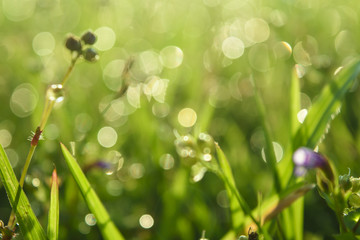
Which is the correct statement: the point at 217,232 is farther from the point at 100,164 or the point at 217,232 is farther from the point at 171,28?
the point at 171,28

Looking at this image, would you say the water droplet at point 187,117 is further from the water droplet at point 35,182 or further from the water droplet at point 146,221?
the water droplet at point 35,182

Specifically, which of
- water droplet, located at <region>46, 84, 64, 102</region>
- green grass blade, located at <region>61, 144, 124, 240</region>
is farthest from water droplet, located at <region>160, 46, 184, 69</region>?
green grass blade, located at <region>61, 144, 124, 240</region>

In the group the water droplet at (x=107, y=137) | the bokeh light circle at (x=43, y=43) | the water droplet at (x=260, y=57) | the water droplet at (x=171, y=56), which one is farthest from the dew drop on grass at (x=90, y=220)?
the bokeh light circle at (x=43, y=43)

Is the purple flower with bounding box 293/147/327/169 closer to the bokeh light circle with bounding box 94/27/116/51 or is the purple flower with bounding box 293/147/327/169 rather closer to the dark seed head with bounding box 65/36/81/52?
the dark seed head with bounding box 65/36/81/52

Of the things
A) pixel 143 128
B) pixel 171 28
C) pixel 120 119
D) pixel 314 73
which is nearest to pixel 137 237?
pixel 143 128

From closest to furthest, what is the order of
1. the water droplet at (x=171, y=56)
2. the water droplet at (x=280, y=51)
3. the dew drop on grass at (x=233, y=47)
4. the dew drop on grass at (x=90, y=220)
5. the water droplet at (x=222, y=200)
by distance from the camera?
the dew drop on grass at (x=90, y=220) → the water droplet at (x=222, y=200) → the water droplet at (x=280, y=51) → the water droplet at (x=171, y=56) → the dew drop on grass at (x=233, y=47)

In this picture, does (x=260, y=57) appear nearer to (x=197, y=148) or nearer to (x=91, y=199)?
(x=197, y=148)

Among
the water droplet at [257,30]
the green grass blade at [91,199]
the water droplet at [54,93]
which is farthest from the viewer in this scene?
the water droplet at [257,30]
